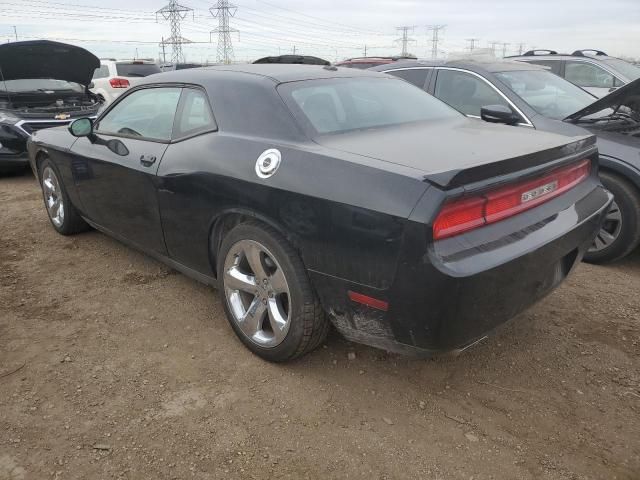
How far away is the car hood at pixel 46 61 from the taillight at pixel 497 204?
690cm

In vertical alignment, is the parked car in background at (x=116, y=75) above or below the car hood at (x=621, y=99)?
below

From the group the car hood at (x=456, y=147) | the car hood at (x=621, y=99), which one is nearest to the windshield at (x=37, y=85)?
the car hood at (x=456, y=147)

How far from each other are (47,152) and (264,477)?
12.1 feet

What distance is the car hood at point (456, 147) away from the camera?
6.61ft

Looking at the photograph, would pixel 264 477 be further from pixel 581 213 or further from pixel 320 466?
pixel 581 213

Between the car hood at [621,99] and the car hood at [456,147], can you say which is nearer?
the car hood at [456,147]

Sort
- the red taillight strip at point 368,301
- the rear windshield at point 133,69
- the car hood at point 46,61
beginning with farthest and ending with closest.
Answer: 1. the rear windshield at point 133,69
2. the car hood at point 46,61
3. the red taillight strip at point 368,301

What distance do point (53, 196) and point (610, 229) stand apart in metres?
4.85

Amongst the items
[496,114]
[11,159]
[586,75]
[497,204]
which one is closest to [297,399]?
[497,204]

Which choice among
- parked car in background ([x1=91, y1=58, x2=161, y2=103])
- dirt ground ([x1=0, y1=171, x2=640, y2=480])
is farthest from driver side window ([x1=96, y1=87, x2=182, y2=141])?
parked car in background ([x1=91, y1=58, x2=161, y2=103])

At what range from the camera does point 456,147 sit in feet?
7.68

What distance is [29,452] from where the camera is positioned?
2.14 metres

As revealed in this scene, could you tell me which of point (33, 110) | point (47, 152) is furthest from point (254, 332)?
point (33, 110)

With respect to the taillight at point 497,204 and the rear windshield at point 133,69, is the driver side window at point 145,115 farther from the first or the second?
the rear windshield at point 133,69
